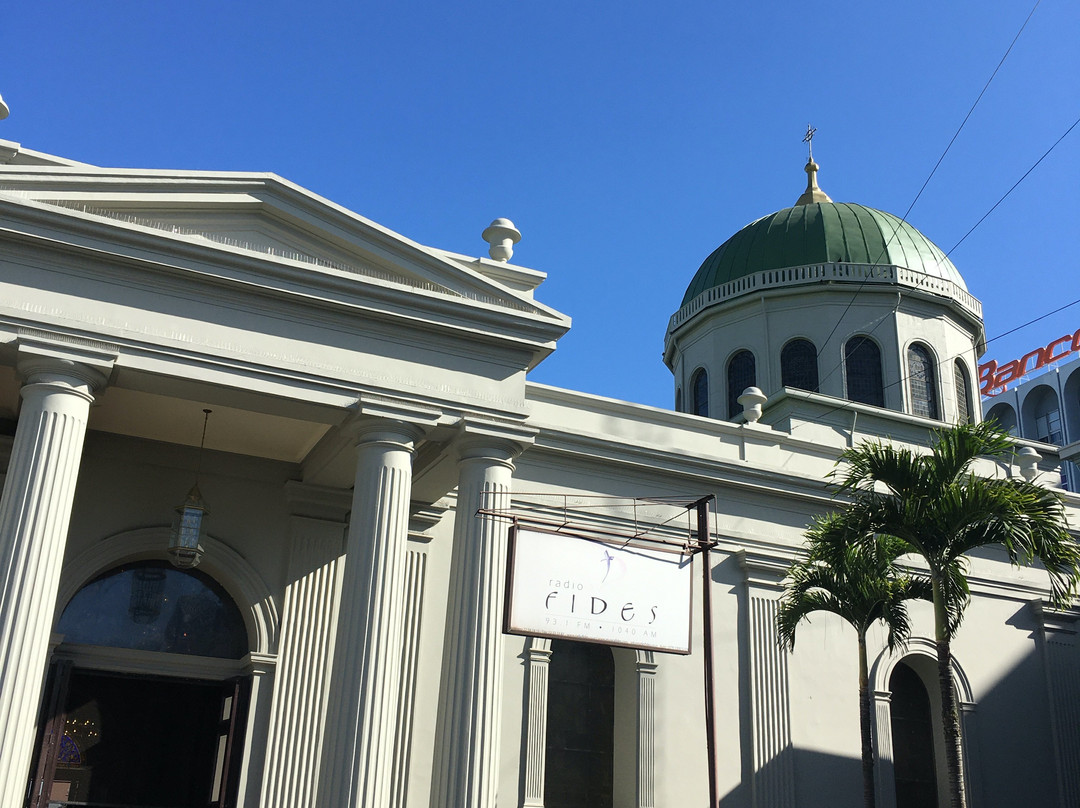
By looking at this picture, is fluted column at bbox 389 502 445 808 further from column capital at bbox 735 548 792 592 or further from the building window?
the building window

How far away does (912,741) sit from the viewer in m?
19.3

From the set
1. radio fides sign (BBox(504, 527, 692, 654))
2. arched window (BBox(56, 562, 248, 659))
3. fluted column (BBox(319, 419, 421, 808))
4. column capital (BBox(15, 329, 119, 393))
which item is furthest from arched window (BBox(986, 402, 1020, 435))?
column capital (BBox(15, 329, 119, 393))

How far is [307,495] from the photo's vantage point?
15984 mm

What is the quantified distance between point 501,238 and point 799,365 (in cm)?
1167

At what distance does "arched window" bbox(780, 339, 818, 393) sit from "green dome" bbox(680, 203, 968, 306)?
6.34 ft

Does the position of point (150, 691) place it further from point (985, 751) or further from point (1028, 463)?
point (1028, 463)

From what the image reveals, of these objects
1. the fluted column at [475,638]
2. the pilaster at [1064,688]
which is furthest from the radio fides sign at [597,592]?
the pilaster at [1064,688]

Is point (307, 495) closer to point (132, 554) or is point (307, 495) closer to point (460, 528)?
point (132, 554)

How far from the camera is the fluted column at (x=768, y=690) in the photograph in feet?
57.4

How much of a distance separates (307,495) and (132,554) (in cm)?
242

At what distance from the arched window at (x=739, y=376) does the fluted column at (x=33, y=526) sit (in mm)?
16320

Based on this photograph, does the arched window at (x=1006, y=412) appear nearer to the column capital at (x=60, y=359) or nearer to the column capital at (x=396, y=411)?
the column capital at (x=396, y=411)

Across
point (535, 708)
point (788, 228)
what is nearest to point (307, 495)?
point (535, 708)

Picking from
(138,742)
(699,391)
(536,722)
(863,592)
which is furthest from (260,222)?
(699,391)
